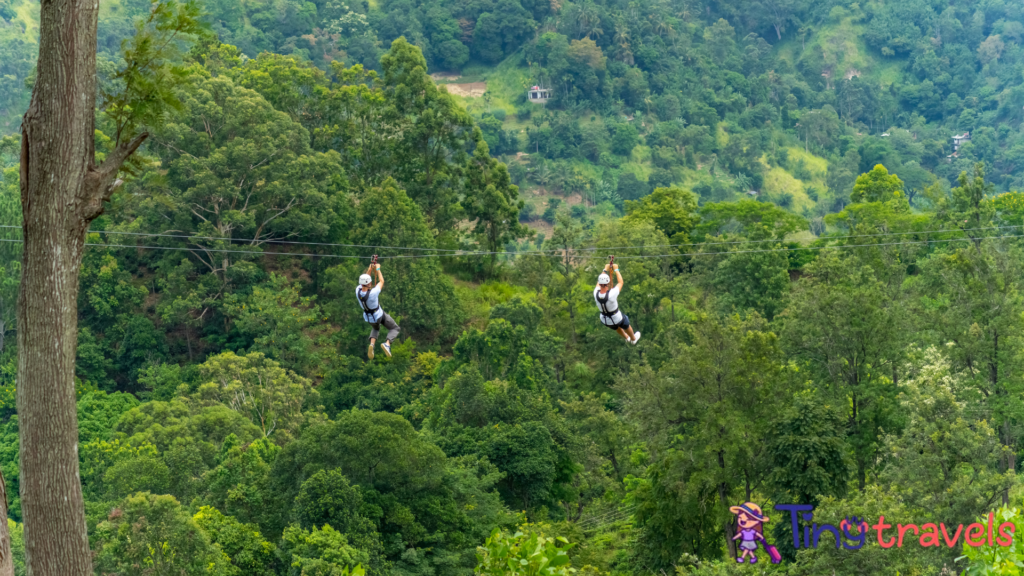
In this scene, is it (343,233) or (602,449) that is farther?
(343,233)

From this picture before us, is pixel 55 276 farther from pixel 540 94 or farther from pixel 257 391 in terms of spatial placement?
pixel 540 94

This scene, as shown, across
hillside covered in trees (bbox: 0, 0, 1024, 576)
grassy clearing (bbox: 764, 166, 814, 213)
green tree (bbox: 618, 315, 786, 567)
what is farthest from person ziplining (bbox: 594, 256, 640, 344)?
grassy clearing (bbox: 764, 166, 814, 213)

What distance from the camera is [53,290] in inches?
279

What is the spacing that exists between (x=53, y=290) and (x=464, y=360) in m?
28.4

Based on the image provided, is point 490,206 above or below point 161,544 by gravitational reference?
above

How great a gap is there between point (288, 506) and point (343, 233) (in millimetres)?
19212

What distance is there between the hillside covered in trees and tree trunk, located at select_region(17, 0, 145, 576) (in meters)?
0.99

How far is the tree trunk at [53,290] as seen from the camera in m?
7.00

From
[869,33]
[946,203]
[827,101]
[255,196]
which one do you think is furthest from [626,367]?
[869,33]

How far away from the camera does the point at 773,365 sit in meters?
26.2

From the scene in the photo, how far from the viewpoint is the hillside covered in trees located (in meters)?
22.4

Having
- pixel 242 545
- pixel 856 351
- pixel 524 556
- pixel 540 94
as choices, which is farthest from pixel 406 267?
pixel 540 94

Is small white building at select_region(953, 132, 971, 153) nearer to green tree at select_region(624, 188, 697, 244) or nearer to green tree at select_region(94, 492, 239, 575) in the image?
green tree at select_region(624, 188, 697, 244)

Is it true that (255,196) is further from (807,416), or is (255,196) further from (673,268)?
(807,416)
